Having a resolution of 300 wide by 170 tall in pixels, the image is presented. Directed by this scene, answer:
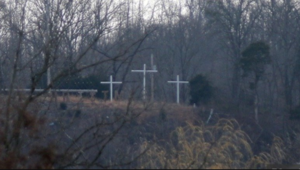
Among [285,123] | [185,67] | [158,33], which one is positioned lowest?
[285,123]

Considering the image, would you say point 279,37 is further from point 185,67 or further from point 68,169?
point 68,169

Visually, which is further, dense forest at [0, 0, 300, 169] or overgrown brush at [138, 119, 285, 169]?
dense forest at [0, 0, 300, 169]

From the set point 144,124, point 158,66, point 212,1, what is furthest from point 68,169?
point 158,66

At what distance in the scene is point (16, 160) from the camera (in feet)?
18.8

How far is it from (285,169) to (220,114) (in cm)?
2786

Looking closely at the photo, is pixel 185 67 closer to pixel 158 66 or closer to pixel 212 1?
pixel 158 66

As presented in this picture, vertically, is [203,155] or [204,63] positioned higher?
[204,63]

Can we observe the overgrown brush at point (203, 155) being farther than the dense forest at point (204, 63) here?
No

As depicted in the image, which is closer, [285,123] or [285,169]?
[285,169]

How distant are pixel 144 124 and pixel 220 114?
235 inches

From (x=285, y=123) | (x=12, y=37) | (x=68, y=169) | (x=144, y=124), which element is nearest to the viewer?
(x=68, y=169)

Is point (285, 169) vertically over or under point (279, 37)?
under

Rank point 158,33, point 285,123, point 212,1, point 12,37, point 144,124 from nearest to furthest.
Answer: point 12,37, point 144,124, point 285,123, point 212,1, point 158,33

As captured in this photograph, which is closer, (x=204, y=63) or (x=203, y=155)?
(x=203, y=155)
